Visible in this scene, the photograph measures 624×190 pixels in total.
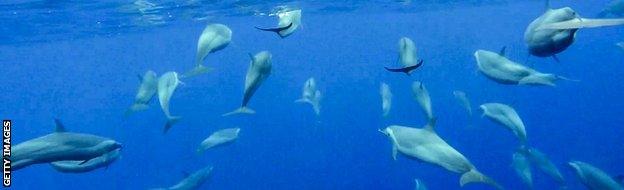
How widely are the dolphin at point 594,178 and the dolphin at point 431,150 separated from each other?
3.11m

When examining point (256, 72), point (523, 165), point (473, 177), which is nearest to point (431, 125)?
point (473, 177)

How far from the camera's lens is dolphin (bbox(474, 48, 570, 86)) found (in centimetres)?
587

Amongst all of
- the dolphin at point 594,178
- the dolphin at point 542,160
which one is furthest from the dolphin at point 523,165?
the dolphin at point 594,178

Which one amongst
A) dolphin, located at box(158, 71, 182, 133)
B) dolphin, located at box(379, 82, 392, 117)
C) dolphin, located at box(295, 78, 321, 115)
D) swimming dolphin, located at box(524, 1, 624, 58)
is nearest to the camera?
swimming dolphin, located at box(524, 1, 624, 58)

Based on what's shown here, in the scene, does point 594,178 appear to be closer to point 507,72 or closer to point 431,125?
point 507,72

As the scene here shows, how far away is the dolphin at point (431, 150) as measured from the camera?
4.94 meters

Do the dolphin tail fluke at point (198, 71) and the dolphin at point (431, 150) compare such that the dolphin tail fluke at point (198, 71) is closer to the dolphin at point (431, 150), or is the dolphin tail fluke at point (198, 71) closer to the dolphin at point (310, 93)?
the dolphin at point (431, 150)

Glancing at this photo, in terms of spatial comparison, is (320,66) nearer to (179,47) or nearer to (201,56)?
(179,47)

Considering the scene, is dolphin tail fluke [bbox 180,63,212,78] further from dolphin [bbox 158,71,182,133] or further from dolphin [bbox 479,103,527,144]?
dolphin [bbox 479,103,527,144]

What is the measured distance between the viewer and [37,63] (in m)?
37.8

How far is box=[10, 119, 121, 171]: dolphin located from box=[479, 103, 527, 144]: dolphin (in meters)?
3.82

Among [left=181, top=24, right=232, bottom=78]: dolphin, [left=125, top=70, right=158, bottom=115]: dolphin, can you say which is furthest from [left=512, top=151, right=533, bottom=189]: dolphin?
[left=125, top=70, right=158, bottom=115]: dolphin

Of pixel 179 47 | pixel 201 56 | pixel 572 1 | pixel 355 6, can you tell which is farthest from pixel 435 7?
pixel 201 56

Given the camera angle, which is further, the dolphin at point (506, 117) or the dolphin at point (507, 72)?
the dolphin at point (506, 117)
